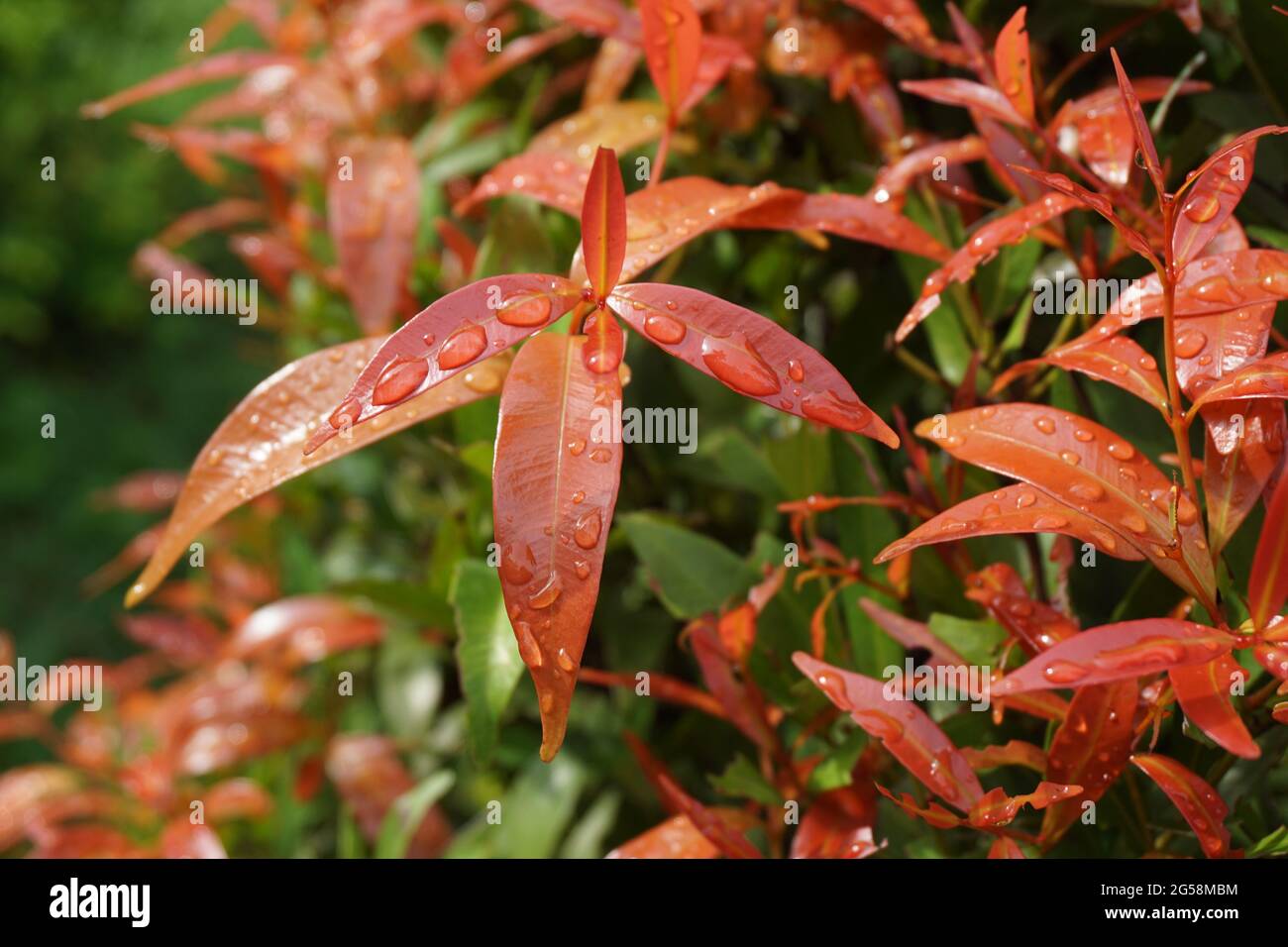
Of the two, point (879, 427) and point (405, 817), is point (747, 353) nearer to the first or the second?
point (879, 427)

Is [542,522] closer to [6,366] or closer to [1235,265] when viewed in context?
[1235,265]

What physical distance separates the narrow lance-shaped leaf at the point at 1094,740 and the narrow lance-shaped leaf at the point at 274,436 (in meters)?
0.33

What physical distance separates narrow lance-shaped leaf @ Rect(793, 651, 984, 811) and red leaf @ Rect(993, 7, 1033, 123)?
1.01ft

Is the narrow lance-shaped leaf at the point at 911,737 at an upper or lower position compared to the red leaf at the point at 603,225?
lower

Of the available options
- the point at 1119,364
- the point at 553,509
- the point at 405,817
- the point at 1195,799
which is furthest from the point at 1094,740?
the point at 405,817

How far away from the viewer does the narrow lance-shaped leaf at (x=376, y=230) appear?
79cm

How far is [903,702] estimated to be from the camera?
532 mm

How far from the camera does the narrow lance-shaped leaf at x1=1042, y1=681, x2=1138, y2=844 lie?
506mm

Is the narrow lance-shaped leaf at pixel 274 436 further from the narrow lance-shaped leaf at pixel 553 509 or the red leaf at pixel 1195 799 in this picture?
the red leaf at pixel 1195 799

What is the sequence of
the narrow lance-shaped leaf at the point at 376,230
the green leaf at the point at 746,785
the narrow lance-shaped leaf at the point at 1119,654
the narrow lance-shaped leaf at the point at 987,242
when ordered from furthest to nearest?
1. the narrow lance-shaped leaf at the point at 376,230
2. the green leaf at the point at 746,785
3. the narrow lance-shaped leaf at the point at 987,242
4. the narrow lance-shaped leaf at the point at 1119,654

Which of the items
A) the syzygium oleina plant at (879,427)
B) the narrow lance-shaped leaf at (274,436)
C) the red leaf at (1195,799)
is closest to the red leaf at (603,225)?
the syzygium oleina plant at (879,427)

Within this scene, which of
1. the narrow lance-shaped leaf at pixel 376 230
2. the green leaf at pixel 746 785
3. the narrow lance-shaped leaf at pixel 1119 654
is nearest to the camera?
the narrow lance-shaped leaf at pixel 1119 654

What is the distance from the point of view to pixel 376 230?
813 mm

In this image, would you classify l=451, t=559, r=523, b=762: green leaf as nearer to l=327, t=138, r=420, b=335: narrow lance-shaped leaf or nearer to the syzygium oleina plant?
the syzygium oleina plant
